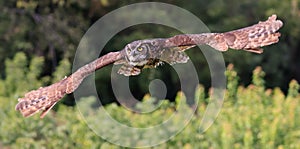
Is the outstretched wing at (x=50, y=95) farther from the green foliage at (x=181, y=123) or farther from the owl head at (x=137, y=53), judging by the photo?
the green foliage at (x=181, y=123)

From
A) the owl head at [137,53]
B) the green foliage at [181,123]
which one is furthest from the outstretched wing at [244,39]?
the green foliage at [181,123]

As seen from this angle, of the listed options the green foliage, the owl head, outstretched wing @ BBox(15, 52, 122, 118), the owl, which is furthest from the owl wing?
the green foliage

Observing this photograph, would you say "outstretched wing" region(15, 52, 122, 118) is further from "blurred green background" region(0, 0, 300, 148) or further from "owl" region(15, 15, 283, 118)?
"blurred green background" region(0, 0, 300, 148)

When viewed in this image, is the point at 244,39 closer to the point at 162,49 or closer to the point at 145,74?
the point at 162,49

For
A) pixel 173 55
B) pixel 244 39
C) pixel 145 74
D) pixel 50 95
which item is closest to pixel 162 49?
pixel 173 55

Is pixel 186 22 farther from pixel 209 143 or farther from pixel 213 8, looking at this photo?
pixel 209 143
